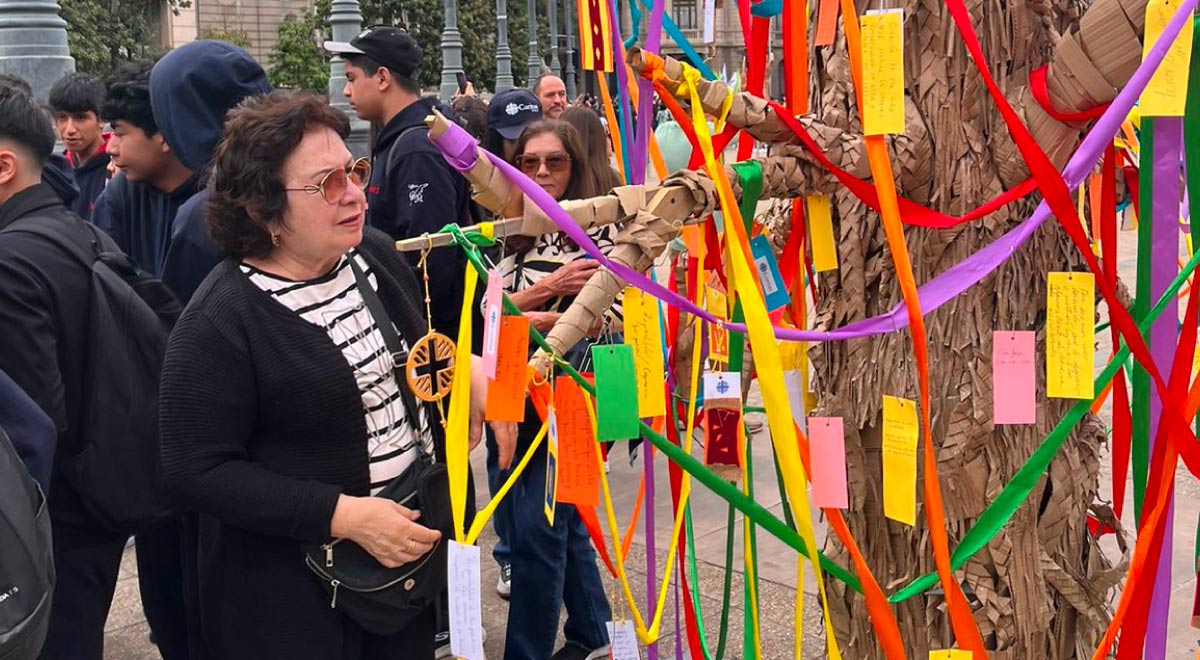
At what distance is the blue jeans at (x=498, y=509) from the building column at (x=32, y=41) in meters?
2.48

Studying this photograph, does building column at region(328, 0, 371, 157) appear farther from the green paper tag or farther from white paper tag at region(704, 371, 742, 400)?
the green paper tag

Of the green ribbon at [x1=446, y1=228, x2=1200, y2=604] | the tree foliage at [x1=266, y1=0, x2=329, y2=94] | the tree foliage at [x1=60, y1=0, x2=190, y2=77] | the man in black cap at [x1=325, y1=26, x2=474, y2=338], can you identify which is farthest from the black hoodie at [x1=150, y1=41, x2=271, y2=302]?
the tree foliage at [x1=266, y1=0, x2=329, y2=94]

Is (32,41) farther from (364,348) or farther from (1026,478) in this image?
(1026,478)

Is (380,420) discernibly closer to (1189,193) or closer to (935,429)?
(935,429)

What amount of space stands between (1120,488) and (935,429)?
466 millimetres

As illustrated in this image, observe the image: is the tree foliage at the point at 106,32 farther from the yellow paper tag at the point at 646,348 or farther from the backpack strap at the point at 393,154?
the yellow paper tag at the point at 646,348

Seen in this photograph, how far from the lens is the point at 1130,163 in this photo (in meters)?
2.38

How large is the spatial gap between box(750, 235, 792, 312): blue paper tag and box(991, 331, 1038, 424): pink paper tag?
0.44 meters

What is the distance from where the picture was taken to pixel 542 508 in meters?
3.53

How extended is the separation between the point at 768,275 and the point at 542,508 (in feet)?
4.91

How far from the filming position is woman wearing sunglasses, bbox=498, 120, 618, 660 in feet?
11.5

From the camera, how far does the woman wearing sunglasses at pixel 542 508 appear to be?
11.5 ft

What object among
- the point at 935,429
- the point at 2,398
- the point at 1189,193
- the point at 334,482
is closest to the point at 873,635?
the point at 935,429

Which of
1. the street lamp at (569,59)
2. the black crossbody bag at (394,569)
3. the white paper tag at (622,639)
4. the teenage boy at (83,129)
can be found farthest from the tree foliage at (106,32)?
the white paper tag at (622,639)
